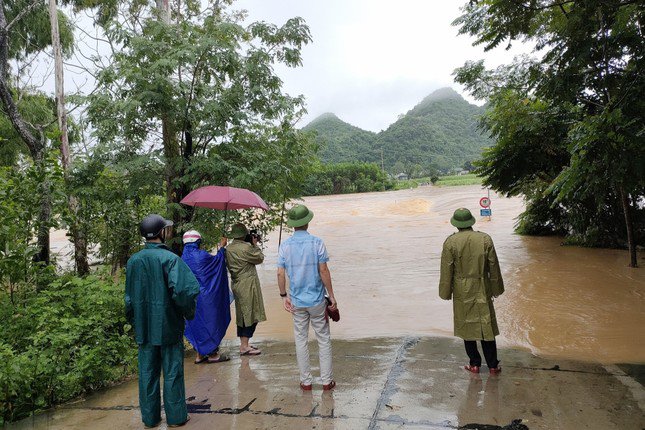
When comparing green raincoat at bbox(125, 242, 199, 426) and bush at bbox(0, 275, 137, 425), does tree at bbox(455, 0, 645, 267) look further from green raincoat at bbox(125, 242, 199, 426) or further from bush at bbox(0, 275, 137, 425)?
bush at bbox(0, 275, 137, 425)

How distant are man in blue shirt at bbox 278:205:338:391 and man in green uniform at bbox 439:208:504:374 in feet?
4.28

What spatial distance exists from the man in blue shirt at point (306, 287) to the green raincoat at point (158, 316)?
3.00 ft

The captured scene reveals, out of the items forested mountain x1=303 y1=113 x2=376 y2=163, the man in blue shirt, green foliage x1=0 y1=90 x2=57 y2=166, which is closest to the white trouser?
the man in blue shirt

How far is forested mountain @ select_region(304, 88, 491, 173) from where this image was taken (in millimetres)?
101375

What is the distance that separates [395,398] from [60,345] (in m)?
3.19

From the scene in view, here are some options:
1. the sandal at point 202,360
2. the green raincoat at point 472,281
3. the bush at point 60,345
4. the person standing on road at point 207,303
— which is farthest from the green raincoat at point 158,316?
the green raincoat at point 472,281

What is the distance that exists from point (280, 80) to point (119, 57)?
7.77 feet

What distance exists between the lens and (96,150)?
6.53 meters

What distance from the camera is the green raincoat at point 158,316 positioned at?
3443 mm

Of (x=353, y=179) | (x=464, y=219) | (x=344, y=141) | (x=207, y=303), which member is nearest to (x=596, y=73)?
(x=464, y=219)

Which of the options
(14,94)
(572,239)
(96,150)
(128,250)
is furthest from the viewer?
(572,239)

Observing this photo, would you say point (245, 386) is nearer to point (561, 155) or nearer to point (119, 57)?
point (119, 57)

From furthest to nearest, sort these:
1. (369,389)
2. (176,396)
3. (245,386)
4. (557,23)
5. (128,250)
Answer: (128,250)
(557,23)
(245,386)
(369,389)
(176,396)

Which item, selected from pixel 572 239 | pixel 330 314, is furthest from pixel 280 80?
pixel 572 239
